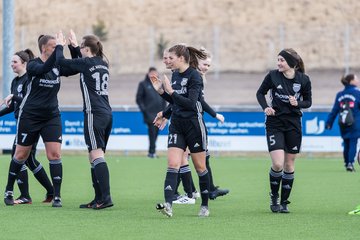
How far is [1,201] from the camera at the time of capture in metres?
14.1

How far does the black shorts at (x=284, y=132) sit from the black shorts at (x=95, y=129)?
188 cm

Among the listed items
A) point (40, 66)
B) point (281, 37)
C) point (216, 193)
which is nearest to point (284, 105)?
point (216, 193)

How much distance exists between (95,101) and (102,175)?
85cm

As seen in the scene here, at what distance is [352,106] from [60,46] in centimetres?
998

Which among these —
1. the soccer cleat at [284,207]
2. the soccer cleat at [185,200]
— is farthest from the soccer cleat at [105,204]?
the soccer cleat at [284,207]

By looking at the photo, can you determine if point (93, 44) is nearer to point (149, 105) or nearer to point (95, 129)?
point (95, 129)

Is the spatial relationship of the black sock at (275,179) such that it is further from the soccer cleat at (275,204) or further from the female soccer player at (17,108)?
the female soccer player at (17,108)

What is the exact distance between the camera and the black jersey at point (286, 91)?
12.7 meters

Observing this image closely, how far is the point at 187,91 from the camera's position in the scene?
12.1m

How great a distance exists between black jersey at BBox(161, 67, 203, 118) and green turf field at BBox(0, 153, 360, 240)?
3.76 ft

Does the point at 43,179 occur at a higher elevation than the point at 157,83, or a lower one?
lower

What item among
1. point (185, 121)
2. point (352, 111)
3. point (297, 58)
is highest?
point (297, 58)

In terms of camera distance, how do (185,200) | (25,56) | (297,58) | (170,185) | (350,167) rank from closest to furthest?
(170,185), (297,58), (25,56), (185,200), (350,167)

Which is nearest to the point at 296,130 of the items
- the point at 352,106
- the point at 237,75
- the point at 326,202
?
the point at 326,202
